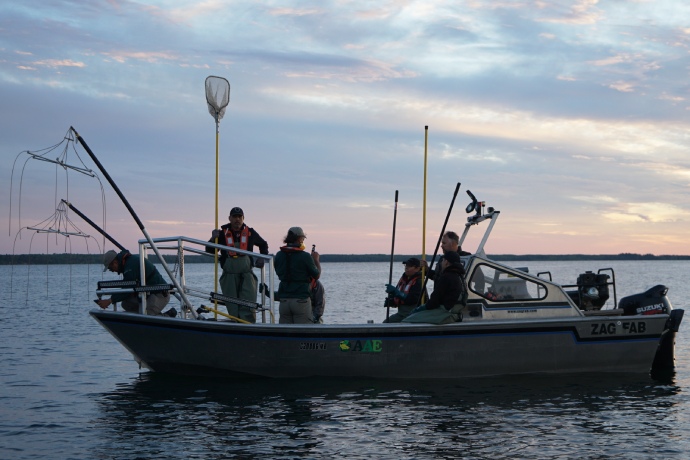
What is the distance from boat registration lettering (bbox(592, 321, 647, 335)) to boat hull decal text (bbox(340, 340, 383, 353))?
3.22 meters

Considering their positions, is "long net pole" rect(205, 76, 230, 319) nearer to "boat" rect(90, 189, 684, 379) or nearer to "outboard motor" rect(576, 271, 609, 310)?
"boat" rect(90, 189, 684, 379)

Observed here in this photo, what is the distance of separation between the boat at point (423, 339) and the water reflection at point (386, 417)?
0.24 metres

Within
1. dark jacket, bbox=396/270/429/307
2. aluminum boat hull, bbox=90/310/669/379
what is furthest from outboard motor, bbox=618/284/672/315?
dark jacket, bbox=396/270/429/307

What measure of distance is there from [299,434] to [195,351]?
9.69ft

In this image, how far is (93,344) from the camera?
20.1 meters

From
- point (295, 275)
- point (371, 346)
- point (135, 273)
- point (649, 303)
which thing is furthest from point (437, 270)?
point (135, 273)

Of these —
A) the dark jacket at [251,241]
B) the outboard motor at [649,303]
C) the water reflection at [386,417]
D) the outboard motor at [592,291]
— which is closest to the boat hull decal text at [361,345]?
the water reflection at [386,417]

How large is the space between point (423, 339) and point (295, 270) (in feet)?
6.76

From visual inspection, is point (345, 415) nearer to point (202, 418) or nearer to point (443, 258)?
point (202, 418)

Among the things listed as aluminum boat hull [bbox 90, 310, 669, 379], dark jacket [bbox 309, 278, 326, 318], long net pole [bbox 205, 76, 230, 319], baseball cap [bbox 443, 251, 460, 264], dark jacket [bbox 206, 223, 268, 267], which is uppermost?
long net pole [bbox 205, 76, 230, 319]

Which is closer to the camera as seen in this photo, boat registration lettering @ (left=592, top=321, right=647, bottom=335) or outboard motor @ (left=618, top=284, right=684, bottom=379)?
boat registration lettering @ (left=592, top=321, right=647, bottom=335)

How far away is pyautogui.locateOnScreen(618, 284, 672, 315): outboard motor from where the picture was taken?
477 inches

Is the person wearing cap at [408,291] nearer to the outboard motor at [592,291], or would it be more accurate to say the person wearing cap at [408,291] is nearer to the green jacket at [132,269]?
the outboard motor at [592,291]

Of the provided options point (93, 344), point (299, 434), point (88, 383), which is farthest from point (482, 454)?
point (93, 344)
